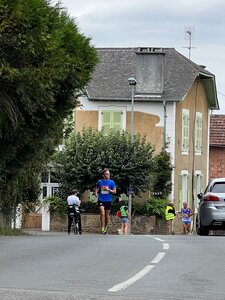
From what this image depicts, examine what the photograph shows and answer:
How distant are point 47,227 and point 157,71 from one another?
10.4 meters

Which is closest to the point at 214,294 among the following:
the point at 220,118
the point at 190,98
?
the point at 190,98

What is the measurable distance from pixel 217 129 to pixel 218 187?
3852 cm

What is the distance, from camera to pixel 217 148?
62.5 metres

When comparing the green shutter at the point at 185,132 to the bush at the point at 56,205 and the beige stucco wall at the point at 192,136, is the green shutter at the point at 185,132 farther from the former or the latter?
the bush at the point at 56,205

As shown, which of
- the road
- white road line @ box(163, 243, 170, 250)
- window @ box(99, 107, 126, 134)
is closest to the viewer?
the road

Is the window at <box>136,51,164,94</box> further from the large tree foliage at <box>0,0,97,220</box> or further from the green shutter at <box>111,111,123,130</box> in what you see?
the large tree foliage at <box>0,0,97,220</box>

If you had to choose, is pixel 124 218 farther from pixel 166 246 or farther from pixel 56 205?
pixel 166 246

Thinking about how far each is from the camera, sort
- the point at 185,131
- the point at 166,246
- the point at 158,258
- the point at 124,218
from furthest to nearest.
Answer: the point at 185,131 < the point at 124,218 < the point at 166,246 < the point at 158,258

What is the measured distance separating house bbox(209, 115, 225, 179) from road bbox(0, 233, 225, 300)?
44087mm

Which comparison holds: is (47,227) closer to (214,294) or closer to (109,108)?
(109,108)

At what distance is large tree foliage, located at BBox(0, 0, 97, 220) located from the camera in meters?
18.9

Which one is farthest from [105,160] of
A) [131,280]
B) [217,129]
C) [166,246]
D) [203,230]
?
[131,280]

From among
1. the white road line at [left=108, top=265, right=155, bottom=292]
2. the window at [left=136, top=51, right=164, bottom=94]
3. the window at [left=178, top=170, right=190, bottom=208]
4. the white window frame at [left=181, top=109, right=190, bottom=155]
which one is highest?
the window at [left=136, top=51, right=164, bottom=94]

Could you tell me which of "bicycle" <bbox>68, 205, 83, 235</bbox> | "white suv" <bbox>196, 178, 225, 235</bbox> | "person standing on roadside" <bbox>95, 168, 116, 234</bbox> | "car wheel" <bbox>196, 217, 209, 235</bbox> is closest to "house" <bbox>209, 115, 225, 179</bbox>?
"bicycle" <bbox>68, 205, 83, 235</bbox>
